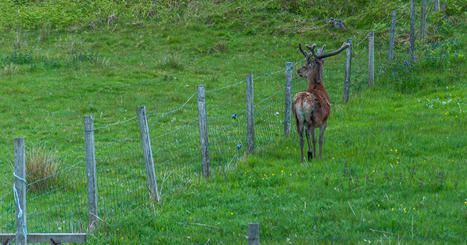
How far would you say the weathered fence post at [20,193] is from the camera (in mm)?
5932

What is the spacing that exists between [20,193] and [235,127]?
852 cm

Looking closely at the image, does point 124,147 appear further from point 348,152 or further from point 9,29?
point 9,29

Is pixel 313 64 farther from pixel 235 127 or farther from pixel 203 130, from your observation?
pixel 235 127

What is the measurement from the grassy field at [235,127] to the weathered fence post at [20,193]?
1190mm

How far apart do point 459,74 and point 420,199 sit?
9.50 m

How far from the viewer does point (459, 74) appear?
16.3 m

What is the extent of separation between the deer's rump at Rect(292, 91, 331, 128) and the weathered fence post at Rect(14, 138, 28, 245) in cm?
539

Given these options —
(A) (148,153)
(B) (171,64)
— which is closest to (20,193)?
(A) (148,153)

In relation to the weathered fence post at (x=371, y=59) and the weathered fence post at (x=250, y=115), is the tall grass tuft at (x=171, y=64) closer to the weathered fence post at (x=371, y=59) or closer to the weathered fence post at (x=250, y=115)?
the weathered fence post at (x=371, y=59)

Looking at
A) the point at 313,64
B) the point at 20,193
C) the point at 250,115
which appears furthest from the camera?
the point at 313,64

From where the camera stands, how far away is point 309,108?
1021 cm

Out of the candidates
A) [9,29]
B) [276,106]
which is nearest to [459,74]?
[276,106]

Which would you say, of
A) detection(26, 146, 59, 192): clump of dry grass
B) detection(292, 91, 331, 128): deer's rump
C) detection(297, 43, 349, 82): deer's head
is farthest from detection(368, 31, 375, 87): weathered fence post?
detection(26, 146, 59, 192): clump of dry grass

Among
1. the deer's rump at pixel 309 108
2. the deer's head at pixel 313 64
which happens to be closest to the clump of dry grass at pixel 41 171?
the deer's rump at pixel 309 108
